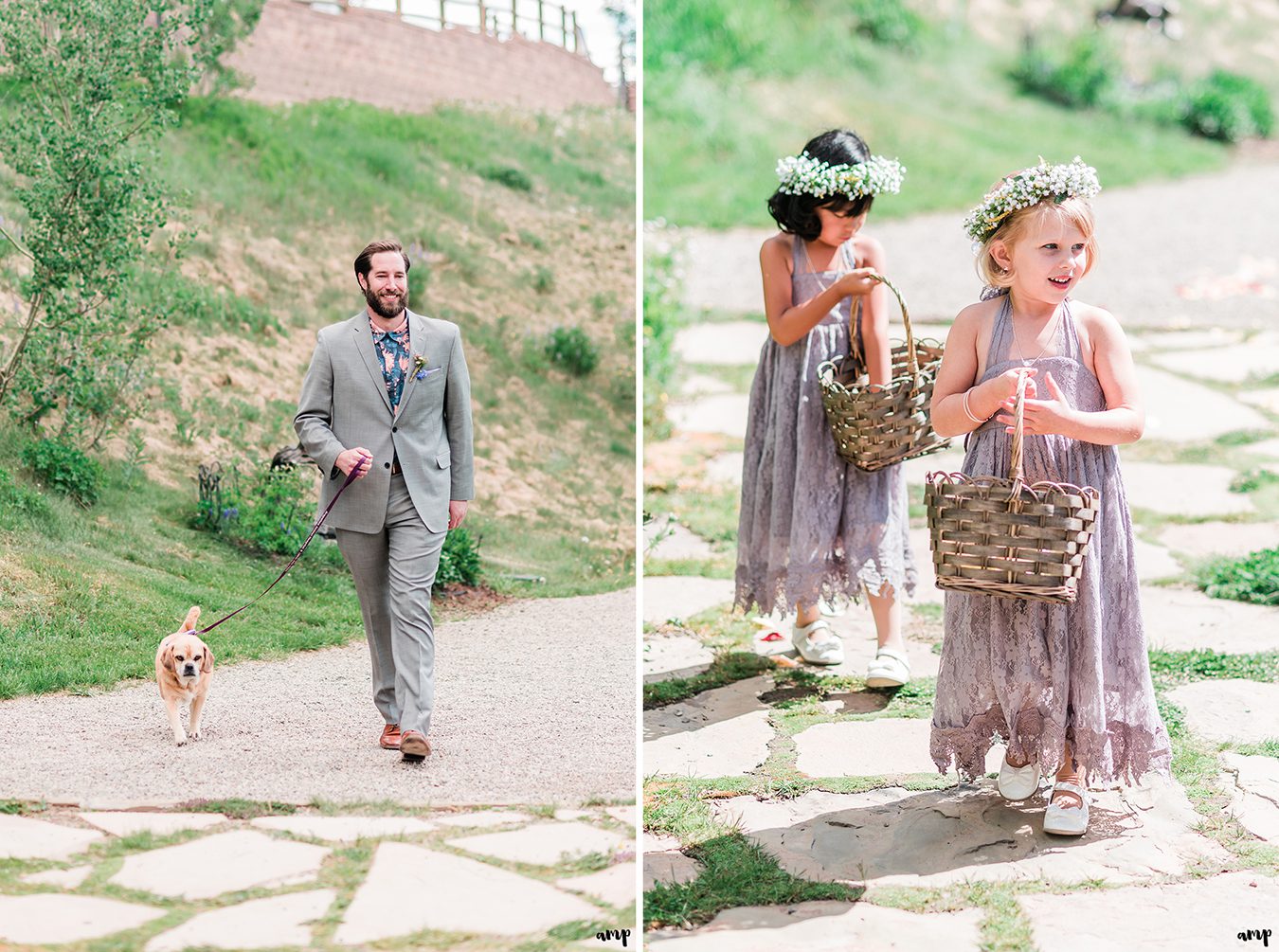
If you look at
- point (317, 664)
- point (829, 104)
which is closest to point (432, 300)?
point (317, 664)

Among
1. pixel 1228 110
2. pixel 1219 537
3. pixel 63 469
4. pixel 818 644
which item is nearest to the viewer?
pixel 818 644

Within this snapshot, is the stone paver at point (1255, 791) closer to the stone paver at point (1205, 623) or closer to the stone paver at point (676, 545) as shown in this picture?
the stone paver at point (1205, 623)

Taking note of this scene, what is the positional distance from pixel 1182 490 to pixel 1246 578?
137cm

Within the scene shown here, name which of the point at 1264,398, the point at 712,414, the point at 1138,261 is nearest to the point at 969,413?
the point at 712,414

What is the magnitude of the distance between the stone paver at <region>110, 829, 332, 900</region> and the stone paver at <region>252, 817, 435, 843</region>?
0.07 m

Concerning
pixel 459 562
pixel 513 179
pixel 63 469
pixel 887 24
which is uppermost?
pixel 887 24

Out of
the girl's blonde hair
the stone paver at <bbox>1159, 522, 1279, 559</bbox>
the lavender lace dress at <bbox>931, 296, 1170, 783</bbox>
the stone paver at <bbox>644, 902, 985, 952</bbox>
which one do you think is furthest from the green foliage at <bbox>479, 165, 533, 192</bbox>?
the stone paver at <bbox>644, 902, 985, 952</bbox>

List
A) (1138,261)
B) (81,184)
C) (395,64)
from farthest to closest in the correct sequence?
(1138,261), (395,64), (81,184)

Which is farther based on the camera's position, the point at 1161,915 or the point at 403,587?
the point at 403,587

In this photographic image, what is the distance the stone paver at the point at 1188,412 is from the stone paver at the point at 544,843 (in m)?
5.02

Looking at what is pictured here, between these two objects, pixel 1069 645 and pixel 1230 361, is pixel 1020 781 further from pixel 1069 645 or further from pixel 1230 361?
pixel 1230 361

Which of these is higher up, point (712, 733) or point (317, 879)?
point (712, 733)

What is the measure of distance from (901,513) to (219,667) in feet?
8.07

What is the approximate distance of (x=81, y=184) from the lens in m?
5.64
